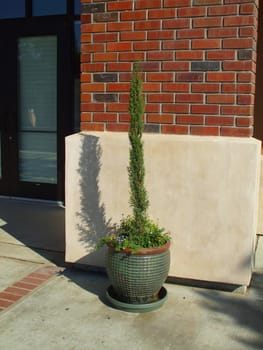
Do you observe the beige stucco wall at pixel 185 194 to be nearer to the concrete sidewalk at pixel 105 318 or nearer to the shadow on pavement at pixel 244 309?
the shadow on pavement at pixel 244 309

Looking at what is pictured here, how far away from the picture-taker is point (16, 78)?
7.60 metres

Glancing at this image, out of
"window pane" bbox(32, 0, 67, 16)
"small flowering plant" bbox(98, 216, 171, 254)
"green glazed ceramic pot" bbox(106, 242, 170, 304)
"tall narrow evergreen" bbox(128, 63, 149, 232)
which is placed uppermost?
"window pane" bbox(32, 0, 67, 16)

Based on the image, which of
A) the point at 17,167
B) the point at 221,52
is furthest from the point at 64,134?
the point at 221,52

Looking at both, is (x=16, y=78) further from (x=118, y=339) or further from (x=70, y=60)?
(x=118, y=339)

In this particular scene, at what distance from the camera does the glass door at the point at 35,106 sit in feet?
23.7

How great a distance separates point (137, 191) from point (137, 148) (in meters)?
0.33

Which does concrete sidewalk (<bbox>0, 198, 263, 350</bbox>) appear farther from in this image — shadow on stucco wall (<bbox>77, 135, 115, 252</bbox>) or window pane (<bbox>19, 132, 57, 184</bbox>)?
window pane (<bbox>19, 132, 57, 184</bbox>)

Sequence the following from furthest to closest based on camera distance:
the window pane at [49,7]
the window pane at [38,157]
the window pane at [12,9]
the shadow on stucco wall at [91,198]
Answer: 1. the window pane at [38,157]
2. the window pane at [12,9]
3. the window pane at [49,7]
4. the shadow on stucco wall at [91,198]

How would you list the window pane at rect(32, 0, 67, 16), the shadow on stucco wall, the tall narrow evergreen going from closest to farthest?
the tall narrow evergreen < the shadow on stucco wall < the window pane at rect(32, 0, 67, 16)

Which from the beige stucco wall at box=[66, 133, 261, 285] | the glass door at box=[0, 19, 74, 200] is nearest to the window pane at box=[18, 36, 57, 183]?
the glass door at box=[0, 19, 74, 200]

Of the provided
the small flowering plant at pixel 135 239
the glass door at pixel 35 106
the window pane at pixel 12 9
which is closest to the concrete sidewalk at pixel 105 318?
the small flowering plant at pixel 135 239

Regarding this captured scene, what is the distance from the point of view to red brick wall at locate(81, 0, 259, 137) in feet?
12.7

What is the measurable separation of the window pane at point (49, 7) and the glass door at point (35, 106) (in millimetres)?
129

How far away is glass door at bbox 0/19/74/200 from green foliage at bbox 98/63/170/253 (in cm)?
386
